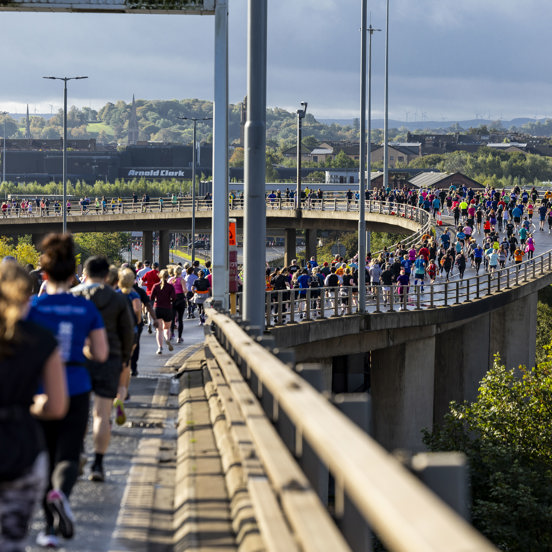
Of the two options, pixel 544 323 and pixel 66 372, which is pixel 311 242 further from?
pixel 66 372

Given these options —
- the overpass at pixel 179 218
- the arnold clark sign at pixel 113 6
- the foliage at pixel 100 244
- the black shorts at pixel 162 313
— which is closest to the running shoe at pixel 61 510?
the black shorts at pixel 162 313

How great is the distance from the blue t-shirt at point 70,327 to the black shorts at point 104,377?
162 centimetres

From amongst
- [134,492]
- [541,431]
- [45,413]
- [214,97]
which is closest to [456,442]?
[541,431]

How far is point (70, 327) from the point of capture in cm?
646

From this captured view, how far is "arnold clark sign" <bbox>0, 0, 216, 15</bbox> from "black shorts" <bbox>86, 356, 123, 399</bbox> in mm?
12848

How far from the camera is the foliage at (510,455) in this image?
73.4ft

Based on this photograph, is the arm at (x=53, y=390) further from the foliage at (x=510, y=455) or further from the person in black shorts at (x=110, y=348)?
the foliage at (x=510, y=455)

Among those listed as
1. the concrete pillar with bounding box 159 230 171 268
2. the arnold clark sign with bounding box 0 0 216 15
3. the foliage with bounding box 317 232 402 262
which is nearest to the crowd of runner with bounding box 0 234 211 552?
the arnold clark sign with bounding box 0 0 216 15

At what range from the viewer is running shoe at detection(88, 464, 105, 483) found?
832cm

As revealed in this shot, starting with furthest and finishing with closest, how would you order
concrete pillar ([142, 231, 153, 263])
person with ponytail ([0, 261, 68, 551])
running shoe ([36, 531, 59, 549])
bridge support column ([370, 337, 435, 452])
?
concrete pillar ([142, 231, 153, 263]) → bridge support column ([370, 337, 435, 452]) → running shoe ([36, 531, 59, 549]) → person with ponytail ([0, 261, 68, 551])

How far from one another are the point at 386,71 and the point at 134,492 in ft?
220

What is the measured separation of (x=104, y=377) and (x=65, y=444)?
2.03 m

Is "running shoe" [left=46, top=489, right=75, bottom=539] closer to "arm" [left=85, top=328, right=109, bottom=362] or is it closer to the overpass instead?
"arm" [left=85, top=328, right=109, bottom=362]

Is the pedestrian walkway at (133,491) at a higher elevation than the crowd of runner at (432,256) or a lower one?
lower
